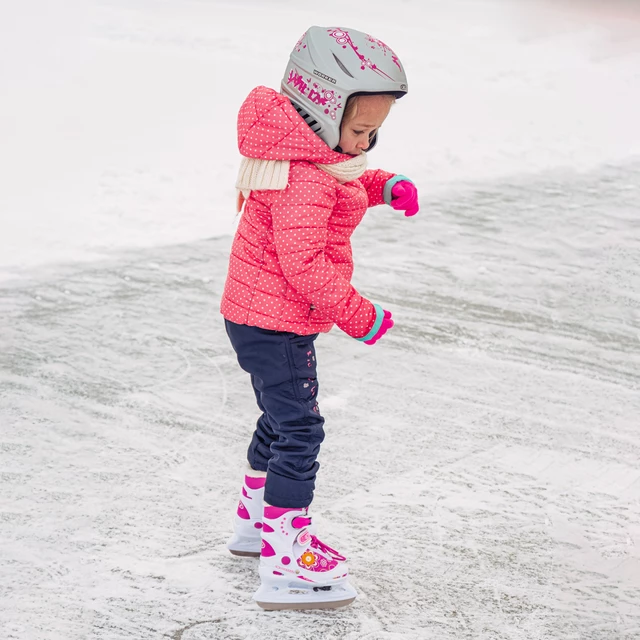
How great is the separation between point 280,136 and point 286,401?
0.66 m

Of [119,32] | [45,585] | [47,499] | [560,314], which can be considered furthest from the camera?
[119,32]

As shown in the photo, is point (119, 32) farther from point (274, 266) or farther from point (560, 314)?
point (274, 266)

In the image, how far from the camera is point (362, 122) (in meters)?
2.17

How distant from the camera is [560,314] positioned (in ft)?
14.6

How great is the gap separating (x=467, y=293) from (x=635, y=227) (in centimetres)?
176

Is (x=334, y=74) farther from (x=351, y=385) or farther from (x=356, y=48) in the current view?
(x=351, y=385)

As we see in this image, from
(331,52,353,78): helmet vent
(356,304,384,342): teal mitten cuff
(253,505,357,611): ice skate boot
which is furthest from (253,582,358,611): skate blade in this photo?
(331,52,353,78): helmet vent

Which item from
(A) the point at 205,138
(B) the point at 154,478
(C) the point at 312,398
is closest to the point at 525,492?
(C) the point at 312,398

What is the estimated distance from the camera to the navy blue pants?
2.28 metres

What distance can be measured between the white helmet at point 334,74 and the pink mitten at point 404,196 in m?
0.39

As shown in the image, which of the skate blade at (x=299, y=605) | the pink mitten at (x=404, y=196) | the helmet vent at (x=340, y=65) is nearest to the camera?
the helmet vent at (x=340, y=65)

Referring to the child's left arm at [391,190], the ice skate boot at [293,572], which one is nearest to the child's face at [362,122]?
the child's left arm at [391,190]

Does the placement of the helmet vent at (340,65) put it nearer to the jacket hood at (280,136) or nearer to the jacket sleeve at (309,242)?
the jacket hood at (280,136)

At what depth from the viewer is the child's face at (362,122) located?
2154 mm
